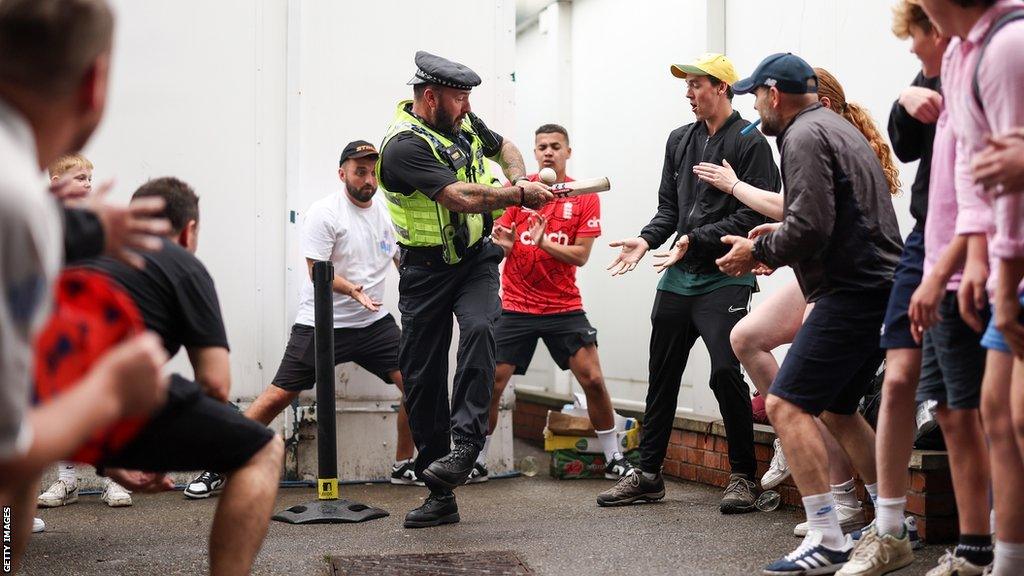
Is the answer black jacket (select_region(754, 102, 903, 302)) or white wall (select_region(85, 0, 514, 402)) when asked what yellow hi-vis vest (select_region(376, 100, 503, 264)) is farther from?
black jacket (select_region(754, 102, 903, 302))

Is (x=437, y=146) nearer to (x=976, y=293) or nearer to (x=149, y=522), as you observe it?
(x=149, y=522)

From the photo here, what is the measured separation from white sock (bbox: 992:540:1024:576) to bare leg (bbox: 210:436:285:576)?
2.23m

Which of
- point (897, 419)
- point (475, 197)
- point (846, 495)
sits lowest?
point (846, 495)

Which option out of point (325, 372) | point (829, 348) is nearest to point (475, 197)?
point (325, 372)

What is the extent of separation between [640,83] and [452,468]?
4528 millimetres

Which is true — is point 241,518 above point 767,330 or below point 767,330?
below

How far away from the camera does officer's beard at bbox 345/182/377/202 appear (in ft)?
24.8

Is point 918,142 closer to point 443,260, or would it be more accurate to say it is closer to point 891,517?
point 891,517

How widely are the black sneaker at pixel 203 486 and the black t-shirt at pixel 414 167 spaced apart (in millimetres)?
2316

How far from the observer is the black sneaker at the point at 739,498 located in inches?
233

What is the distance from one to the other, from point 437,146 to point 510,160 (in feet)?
2.40

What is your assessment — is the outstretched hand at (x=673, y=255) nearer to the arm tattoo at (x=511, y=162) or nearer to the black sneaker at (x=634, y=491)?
the arm tattoo at (x=511, y=162)

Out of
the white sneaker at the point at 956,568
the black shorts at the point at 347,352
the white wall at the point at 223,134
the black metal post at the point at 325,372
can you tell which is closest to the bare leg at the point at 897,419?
the white sneaker at the point at 956,568

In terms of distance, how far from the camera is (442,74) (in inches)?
237
